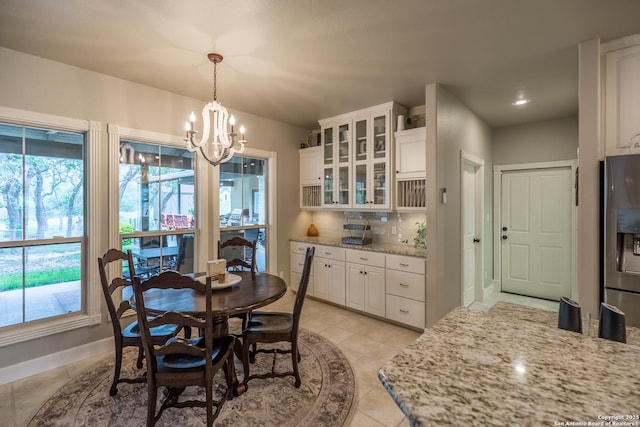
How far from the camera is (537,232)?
4.54m

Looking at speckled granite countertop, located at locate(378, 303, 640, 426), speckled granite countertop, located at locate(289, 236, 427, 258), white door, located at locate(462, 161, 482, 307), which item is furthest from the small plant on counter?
speckled granite countertop, located at locate(378, 303, 640, 426)

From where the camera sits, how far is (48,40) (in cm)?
232

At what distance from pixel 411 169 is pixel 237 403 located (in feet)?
9.46

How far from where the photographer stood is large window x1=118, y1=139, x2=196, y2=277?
313 centimetres

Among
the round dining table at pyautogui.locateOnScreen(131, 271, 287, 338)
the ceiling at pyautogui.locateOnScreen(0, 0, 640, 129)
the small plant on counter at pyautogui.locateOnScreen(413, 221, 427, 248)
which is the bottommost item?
the round dining table at pyautogui.locateOnScreen(131, 271, 287, 338)

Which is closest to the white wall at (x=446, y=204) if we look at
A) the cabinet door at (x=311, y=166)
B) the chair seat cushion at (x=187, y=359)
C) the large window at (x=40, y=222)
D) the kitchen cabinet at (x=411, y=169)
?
the kitchen cabinet at (x=411, y=169)

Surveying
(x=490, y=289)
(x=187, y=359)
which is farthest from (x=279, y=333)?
(x=490, y=289)

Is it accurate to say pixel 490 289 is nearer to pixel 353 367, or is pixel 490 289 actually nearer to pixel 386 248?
pixel 386 248

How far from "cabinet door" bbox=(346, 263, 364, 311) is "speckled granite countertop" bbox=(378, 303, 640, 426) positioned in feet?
8.82

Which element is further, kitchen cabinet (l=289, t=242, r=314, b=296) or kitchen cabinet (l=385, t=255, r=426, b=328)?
kitchen cabinet (l=289, t=242, r=314, b=296)

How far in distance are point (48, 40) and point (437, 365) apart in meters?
3.33

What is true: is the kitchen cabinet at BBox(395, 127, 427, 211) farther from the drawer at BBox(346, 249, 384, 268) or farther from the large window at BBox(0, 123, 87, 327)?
the large window at BBox(0, 123, 87, 327)

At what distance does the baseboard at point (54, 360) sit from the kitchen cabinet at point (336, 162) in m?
3.01

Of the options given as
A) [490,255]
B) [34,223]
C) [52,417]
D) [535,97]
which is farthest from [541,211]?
[34,223]
